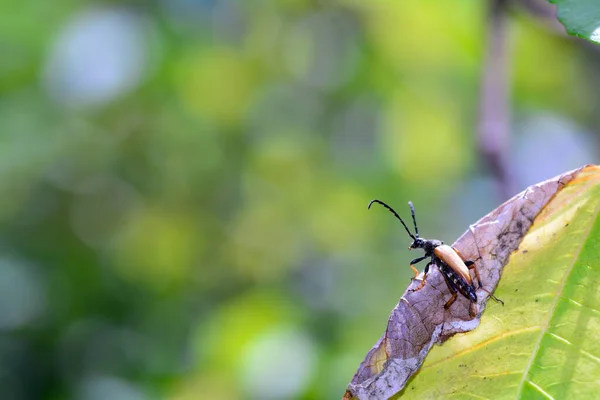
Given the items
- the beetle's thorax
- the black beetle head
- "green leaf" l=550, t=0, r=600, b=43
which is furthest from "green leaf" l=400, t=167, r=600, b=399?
the black beetle head

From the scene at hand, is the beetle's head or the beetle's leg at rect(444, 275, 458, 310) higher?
the beetle's head

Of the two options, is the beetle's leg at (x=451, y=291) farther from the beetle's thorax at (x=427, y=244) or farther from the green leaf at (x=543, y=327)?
the beetle's thorax at (x=427, y=244)

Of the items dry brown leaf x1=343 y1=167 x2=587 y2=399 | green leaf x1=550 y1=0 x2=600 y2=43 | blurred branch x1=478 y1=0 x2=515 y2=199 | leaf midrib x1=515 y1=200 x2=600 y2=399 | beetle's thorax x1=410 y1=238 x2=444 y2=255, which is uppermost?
blurred branch x1=478 y1=0 x2=515 y2=199

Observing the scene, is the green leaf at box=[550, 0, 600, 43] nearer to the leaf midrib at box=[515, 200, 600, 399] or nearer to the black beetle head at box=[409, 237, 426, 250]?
the leaf midrib at box=[515, 200, 600, 399]

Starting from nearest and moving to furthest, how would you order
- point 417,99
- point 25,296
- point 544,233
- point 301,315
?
1. point 544,233
2. point 301,315
3. point 417,99
4. point 25,296

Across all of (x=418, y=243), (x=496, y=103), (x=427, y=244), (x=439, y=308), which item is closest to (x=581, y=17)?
(x=439, y=308)

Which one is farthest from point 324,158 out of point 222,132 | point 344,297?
point 344,297

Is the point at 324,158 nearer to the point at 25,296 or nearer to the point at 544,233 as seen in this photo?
the point at 25,296
